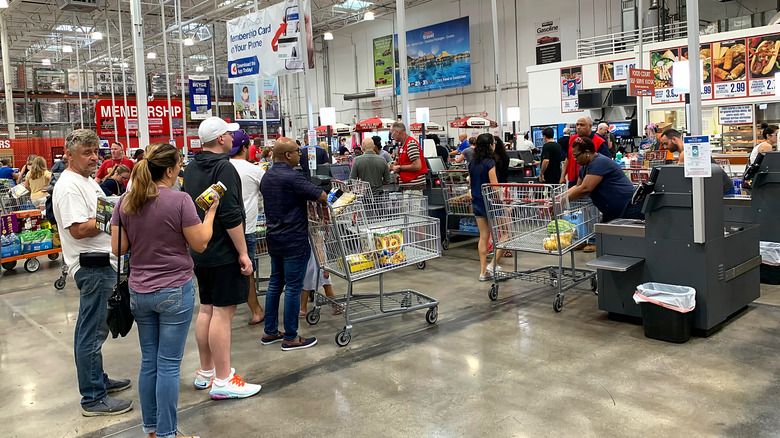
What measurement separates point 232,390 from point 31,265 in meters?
6.71

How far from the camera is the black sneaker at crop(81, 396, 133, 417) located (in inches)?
150

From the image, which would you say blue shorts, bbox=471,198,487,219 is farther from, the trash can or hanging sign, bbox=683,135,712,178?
hanging sign, bbox=683,135,712,178

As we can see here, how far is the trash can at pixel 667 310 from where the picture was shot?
15.0 ft

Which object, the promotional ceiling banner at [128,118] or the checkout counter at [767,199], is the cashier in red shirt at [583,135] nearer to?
the checkout counter at [767,199]

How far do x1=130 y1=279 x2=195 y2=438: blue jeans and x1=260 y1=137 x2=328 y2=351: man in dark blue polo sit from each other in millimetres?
1552

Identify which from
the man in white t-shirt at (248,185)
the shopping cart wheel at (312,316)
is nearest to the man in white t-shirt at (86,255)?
the man in white t-shirt at (248,185)

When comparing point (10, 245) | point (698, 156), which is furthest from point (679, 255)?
point (10, 245)

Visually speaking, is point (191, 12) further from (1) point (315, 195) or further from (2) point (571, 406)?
(2) point (571, 406)

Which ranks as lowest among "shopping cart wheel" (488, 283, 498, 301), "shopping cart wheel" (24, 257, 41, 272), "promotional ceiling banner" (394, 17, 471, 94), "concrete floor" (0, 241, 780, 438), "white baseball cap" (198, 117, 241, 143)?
"concrete floor" (0, 241, 780, 438)

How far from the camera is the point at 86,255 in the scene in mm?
3580

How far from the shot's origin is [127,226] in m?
3.06

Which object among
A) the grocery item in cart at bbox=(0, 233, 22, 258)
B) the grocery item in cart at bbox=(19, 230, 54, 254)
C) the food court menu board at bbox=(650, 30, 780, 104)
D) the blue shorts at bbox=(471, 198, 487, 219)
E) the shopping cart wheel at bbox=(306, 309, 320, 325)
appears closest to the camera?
the shopping cart wheel at bbox=(306, 309, 320, 325)

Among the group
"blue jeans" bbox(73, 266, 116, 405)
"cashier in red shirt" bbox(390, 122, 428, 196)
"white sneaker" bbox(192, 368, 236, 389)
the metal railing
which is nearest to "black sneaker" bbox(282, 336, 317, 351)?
"white sneaker" bbox(192, 368, 236, 389)

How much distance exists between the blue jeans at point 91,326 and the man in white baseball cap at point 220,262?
55 centimetres
